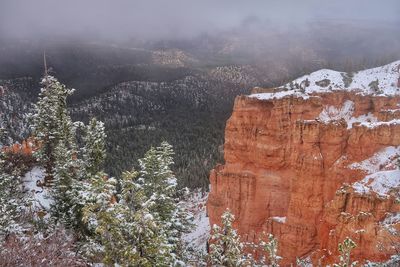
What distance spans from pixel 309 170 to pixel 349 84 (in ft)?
52.8

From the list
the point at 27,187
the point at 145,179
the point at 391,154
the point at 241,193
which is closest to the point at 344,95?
the point at 391,154

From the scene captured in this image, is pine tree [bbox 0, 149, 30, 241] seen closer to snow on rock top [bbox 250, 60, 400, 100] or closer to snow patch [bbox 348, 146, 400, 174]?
snow patch [bbox 348, 146, 400, 174]

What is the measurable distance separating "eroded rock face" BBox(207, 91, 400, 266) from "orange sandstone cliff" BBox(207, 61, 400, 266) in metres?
0.08

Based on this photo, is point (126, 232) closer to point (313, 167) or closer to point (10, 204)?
point (10, 204)

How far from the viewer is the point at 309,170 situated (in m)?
37.2

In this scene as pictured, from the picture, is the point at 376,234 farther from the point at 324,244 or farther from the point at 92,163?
the point at 92,163

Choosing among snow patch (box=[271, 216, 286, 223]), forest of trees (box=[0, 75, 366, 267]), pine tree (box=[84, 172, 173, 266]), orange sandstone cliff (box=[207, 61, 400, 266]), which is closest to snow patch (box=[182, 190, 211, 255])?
orange sandstone cliff (box=[207, 61, 400, 266])

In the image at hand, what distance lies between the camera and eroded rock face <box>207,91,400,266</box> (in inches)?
1184

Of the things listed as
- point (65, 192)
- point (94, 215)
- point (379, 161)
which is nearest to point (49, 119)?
point (65, 192)

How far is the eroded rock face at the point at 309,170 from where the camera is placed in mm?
30062

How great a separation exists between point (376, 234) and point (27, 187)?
2384 centimetres

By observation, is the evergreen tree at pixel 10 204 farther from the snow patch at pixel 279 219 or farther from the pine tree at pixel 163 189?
the snow patch at pixel 279 219

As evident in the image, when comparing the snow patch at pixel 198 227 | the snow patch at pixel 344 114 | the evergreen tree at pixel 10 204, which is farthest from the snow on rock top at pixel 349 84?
the evergreen tree at pixel 10 204

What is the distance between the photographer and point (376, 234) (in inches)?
1078
